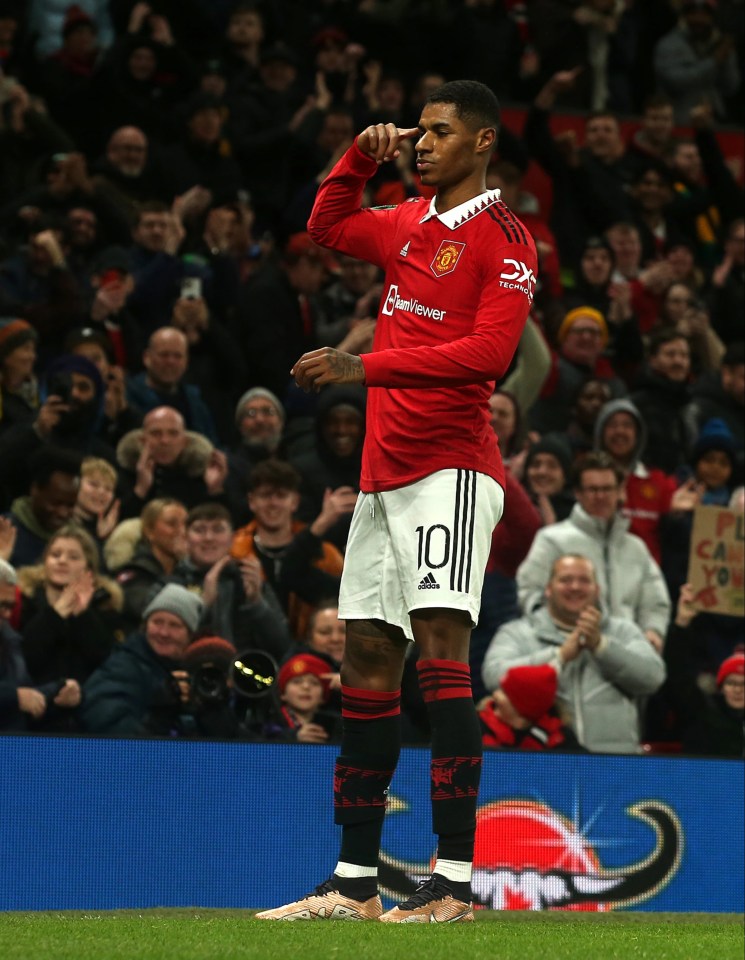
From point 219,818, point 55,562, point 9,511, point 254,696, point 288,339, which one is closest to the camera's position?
point 219,818

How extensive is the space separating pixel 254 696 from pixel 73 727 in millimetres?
794

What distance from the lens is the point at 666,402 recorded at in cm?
1227

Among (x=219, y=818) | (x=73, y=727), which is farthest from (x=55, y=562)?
(x=219, y=818)

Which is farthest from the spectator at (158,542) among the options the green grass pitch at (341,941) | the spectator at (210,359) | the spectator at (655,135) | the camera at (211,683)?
the spectator at (655,135)

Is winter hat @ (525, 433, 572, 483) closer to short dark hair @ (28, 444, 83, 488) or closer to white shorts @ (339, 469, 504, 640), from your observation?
short dark hair @ (28, 444, 83, 488)

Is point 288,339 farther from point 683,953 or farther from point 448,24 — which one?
point 683,953

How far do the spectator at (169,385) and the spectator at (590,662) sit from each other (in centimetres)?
292

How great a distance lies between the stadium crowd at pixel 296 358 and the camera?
845 cm

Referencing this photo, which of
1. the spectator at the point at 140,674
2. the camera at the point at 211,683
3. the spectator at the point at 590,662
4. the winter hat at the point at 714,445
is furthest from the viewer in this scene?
the winter hat at the point at 714,445

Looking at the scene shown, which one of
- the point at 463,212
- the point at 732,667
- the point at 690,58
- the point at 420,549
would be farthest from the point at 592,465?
the point at 690,58

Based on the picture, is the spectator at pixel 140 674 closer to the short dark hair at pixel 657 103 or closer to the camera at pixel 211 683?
the camera at pixel 211 683

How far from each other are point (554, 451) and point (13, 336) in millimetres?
3160

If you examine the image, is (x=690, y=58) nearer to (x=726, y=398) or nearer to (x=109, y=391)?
(x=726, y=398)

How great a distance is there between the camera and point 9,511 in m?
9.65
